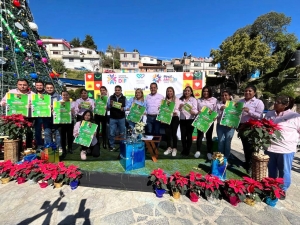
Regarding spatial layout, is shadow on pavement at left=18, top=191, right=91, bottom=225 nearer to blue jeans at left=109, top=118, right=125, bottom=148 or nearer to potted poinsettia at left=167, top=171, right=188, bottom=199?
potted poinsettia at left=167, top=171, right=188, bottom=199

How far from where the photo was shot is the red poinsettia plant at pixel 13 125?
3.35 metres

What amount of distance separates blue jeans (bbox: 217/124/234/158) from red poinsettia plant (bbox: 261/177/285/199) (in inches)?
34.5

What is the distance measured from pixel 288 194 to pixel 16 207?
437cm

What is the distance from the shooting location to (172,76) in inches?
237

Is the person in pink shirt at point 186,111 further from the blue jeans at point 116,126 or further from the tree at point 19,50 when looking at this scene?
the tree at point 19,50

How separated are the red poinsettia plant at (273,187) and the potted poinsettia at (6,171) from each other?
429cm

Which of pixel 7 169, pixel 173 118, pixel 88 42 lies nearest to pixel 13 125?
pixel 7 169

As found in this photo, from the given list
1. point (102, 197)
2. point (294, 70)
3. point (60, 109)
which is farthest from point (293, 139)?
point (294, 70)

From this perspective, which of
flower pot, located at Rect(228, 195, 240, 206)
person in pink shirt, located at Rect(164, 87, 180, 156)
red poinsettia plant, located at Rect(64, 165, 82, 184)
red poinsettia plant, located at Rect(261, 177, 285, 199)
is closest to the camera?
red poinsettia plant, located at Rect(261, 177, 285, 199)

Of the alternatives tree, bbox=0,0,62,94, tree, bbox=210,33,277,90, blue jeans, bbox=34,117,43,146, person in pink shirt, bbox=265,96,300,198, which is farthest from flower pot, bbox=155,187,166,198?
tree, bbox=210,33,277,90

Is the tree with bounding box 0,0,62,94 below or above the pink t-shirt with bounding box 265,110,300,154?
above

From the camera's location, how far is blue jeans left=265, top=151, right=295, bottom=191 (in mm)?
2553

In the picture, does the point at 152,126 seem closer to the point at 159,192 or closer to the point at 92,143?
the point at 92,143

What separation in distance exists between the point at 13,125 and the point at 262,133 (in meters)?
4.47
